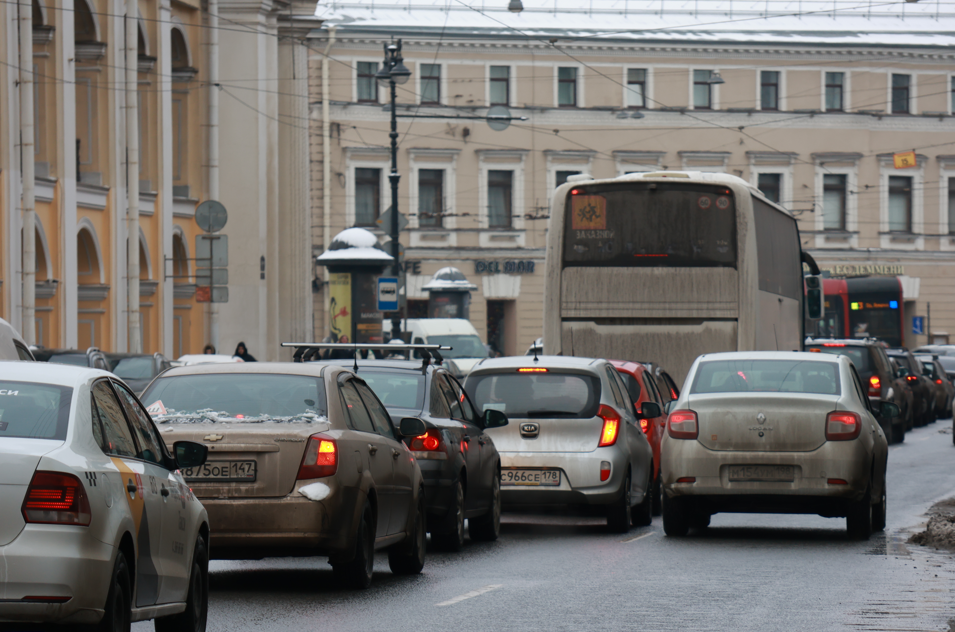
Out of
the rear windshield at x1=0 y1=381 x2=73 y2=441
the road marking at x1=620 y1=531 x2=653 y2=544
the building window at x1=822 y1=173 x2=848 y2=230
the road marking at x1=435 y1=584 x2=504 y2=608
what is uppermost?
the building window at x1=822 y1=173 x2=848 y2=230

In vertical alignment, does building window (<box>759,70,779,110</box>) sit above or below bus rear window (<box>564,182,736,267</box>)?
above

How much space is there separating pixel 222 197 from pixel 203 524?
3270 centimetres

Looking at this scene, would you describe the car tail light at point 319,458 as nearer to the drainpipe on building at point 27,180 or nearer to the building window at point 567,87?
the drainpipe on building at point 27,180

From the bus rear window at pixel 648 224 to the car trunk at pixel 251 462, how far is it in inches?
475

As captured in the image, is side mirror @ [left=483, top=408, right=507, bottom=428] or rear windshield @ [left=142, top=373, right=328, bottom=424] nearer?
rear windshield @ [left=142, top=373, right=328, bottom=424]

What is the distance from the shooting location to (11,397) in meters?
6.37

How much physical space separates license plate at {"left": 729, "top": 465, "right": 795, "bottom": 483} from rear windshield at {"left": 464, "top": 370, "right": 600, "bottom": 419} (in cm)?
164

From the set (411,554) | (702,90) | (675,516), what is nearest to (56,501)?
(411,554)

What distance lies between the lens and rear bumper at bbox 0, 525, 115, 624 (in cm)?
578

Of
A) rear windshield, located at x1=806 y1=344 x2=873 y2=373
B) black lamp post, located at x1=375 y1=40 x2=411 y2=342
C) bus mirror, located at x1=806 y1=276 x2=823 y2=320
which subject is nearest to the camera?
rear windshield, located at x1=806 y1=344 x2=873 y2=373

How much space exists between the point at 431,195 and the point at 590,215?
4037 centimetres

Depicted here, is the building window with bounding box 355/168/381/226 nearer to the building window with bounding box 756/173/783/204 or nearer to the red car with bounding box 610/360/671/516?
the building window with bounding box 756/173/783/204

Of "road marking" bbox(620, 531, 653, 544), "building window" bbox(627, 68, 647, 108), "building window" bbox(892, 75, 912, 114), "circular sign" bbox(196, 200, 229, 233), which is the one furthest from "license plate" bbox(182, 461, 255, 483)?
"building window" bbox(892, 75, 912, 114)

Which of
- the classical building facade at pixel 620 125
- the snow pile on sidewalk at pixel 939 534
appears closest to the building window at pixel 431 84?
the classical building facade at pixel 620 125
